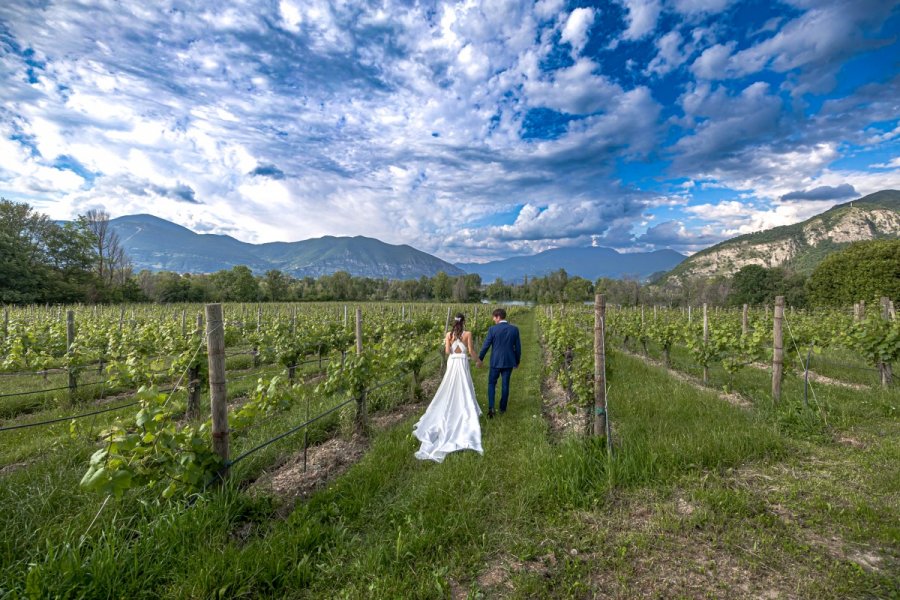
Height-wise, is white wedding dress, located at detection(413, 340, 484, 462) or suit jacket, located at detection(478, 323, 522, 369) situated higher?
suit jacket, located at detection(478, 323, 522, 369)

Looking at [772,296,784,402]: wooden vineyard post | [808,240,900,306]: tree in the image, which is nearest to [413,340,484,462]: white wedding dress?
[772,296,784,402]: wooden vineyard post

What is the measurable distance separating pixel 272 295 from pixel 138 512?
72.1 m

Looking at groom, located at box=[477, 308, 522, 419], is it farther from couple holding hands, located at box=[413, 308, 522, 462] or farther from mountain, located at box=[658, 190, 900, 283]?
mountain, located at box=[658, 190, 900, 283]

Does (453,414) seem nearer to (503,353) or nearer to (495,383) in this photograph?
(495,383)

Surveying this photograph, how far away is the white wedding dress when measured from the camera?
477 cm

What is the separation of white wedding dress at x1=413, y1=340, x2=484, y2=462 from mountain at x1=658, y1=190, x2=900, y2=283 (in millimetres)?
99536

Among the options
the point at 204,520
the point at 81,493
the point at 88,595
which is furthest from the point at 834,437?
the point at 81,493

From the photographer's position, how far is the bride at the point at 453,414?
15.7 feet

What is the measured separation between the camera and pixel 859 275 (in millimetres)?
32938

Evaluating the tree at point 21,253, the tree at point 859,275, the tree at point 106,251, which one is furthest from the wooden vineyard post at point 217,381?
the tree at point 106,251

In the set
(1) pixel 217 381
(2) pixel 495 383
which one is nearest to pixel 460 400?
(2) pixel 495 383

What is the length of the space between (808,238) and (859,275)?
287ft

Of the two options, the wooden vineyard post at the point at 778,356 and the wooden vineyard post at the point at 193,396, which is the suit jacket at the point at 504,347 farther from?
the wooden vineyard post at the point at 193,396

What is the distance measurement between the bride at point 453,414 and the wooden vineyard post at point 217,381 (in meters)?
2.21
